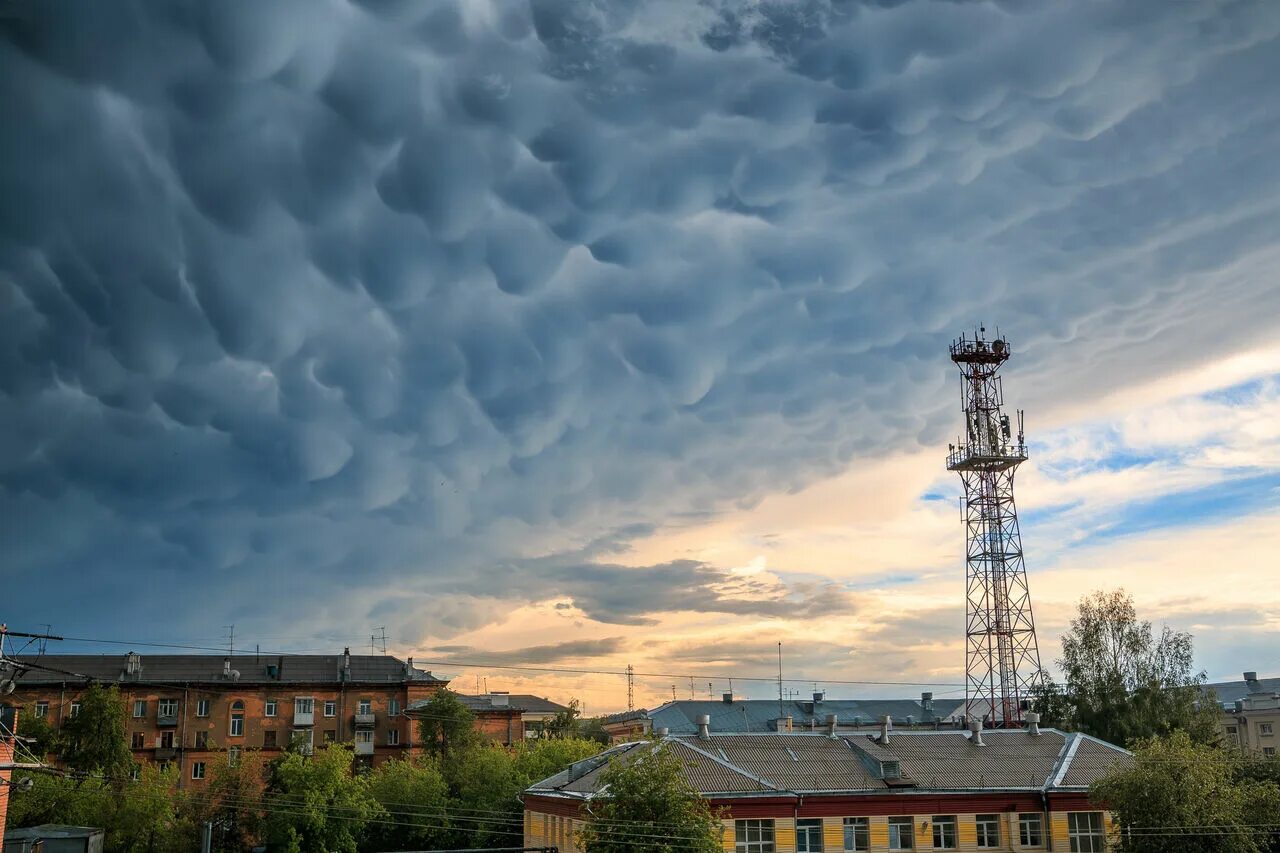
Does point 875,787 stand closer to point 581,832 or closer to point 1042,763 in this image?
point 1042,763

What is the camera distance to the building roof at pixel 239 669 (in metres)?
107

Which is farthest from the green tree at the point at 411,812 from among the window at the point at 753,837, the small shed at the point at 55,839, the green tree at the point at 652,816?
the green tree at the point at 652,816

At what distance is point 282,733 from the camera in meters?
106

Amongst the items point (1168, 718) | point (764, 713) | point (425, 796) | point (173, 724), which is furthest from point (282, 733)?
point (1168, 718)

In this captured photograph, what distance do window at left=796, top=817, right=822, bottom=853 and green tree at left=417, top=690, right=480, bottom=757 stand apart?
48.2m

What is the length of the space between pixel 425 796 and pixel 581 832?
113 ft

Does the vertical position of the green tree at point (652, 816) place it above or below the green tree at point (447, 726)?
below

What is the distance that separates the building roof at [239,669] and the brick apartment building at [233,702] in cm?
10

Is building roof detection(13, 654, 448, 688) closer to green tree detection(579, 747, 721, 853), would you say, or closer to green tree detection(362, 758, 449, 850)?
green tree detection(362, 758, 449, 850)

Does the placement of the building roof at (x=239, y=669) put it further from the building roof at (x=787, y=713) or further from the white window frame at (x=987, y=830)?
the white window frame at (x=987, y=830)

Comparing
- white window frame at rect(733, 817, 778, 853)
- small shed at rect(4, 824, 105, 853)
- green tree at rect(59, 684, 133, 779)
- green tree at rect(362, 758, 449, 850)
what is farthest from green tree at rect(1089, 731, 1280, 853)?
green tree at rect(59, 684, 133, 779)

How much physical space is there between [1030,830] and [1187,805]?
10.0 metres

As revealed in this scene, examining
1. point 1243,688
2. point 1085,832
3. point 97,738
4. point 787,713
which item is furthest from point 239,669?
point 1243,688

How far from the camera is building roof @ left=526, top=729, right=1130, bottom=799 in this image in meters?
54.5
